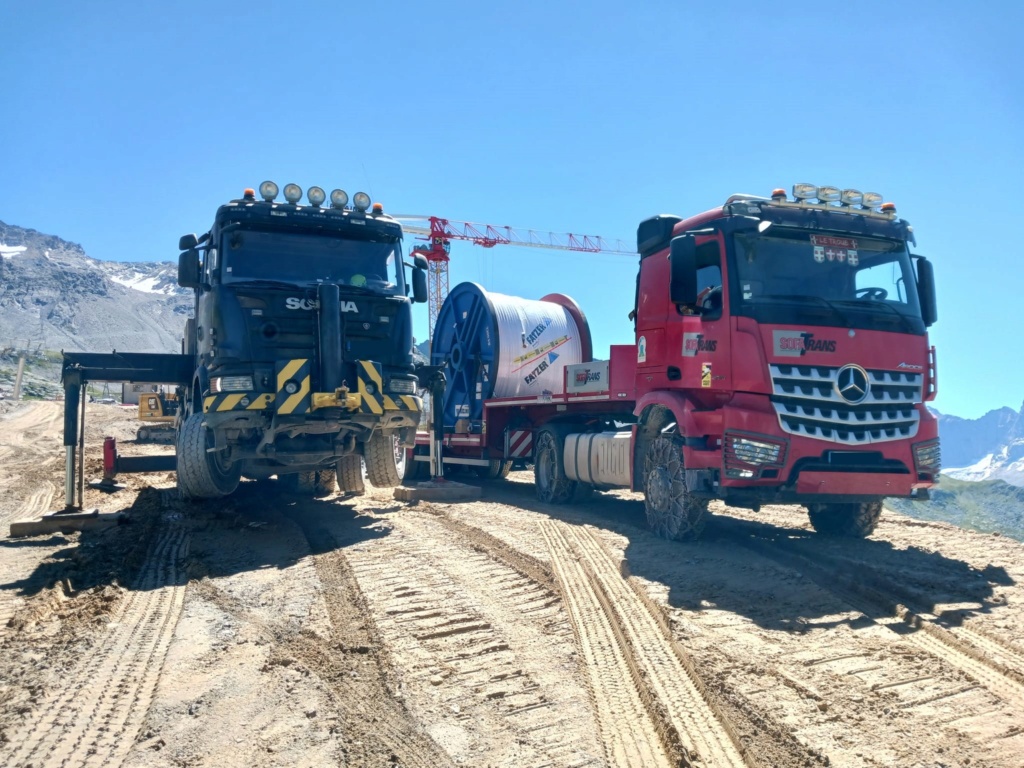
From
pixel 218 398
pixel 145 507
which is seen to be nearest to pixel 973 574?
pixel 218 398

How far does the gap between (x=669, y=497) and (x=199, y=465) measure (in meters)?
4.83

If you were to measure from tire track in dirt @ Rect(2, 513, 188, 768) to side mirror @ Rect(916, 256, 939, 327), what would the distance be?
277 inches

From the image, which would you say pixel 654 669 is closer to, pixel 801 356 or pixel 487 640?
pixel 487 640

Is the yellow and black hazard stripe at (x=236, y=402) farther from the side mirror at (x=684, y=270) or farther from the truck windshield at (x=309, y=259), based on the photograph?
the side mirror at (x=684, y=270)

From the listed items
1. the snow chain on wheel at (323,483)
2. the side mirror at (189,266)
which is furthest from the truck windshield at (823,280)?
the snow chain on wheel at (323,483)

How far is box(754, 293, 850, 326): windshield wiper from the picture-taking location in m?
7.11

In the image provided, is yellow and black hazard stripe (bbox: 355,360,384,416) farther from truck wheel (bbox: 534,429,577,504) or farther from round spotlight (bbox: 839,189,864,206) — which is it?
round spotlight (bbox: 839,189,864,206)

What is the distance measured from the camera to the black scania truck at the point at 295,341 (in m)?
8.22

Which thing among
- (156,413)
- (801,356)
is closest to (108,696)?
(801,356)

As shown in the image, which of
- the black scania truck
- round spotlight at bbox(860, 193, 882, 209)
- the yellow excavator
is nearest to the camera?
round spotlight at bbox(860, 193, 882, 209)

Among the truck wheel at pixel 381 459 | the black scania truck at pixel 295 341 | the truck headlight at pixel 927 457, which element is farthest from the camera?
the truck wheel at pixel 381 459

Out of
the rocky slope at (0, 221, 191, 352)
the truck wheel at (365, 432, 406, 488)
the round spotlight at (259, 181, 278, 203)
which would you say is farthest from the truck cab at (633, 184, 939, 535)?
the rocky slope at (0, 221, 191, 352)

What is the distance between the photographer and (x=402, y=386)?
9125 millimetres

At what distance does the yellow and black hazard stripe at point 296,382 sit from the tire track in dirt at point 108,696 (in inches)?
108
